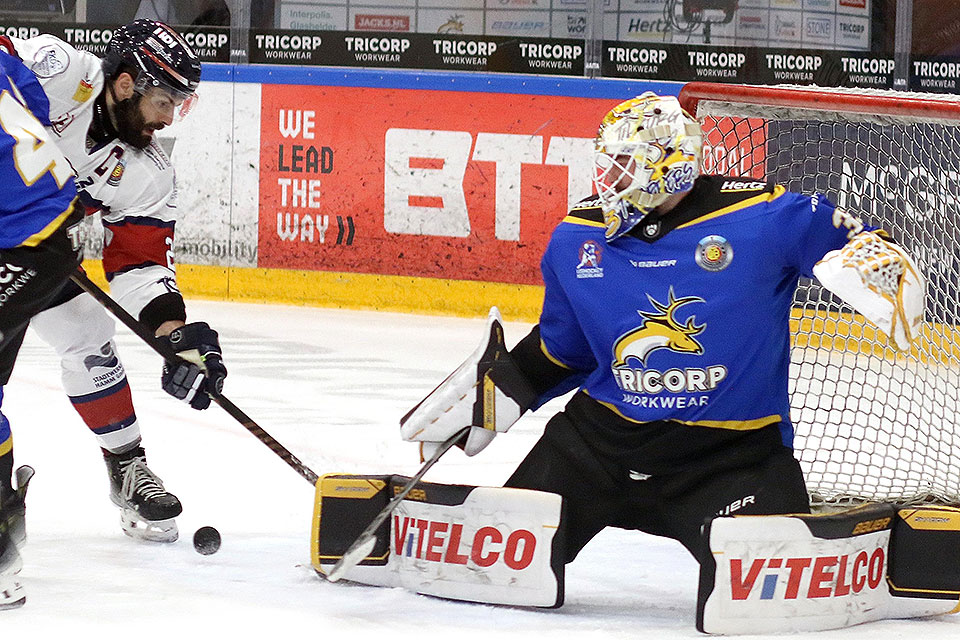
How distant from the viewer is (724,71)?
6.40m

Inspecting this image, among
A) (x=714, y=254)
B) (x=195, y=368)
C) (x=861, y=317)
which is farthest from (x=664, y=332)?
(x=861, y=317)

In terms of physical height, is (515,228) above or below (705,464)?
above

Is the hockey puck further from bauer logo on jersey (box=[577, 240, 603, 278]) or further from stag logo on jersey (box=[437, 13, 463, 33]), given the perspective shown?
stag logo on jersey (box=[437, 13, 463, 33])

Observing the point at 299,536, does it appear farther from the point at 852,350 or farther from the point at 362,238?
the point at 362,238

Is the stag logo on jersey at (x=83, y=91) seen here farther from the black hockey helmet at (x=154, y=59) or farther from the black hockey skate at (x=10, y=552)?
the black hockey skate at (x=10, y=552)

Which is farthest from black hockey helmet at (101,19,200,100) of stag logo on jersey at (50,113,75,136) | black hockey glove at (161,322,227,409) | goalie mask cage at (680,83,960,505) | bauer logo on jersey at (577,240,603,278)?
goalie mask cage at (680,83,960,505)

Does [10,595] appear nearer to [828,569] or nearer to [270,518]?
[270,518]

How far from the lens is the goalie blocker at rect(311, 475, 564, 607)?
2.71 metres

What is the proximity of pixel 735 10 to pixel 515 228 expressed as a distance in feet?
4.15

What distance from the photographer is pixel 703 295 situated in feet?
8.78

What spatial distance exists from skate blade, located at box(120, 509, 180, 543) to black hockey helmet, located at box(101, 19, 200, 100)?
88 centimetres

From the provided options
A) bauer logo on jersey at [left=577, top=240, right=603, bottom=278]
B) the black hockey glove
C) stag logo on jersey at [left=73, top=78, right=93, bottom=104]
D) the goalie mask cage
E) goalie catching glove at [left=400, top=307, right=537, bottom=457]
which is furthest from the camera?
the goalie mask cage

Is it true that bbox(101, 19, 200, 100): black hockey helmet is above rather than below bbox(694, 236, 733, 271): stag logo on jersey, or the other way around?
above

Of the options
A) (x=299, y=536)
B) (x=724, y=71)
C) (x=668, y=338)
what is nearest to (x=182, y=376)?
(x=299, y=536)
